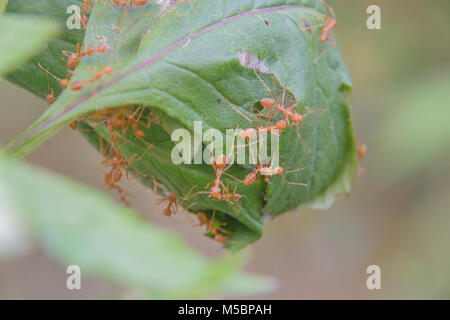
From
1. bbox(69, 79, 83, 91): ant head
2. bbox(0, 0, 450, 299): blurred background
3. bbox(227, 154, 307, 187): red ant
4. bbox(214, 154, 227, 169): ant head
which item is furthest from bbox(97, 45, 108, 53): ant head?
bbox(0, 0, 450, 299): blurred background

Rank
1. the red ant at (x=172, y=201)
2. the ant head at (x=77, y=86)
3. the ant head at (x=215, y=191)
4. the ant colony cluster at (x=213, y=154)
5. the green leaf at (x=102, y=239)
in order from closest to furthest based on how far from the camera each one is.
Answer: the green leaf at (x=102, y=239), the ant head at (x=77, y=86), the ant colony cluster at (x=213, y=154), the ant head at (x=215, y=191), the red ant at (x=172, y=201)

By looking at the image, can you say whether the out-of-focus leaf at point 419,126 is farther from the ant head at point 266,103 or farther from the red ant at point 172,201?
the ant head at point 266,103

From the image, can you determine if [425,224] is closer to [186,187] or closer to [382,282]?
[382,282]

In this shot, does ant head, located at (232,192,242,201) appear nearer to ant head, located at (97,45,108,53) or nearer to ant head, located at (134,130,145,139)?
ant head, located at (134,130,145,139)

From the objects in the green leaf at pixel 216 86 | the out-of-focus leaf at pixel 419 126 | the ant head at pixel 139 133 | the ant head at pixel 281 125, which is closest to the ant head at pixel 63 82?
the green leaf at pixel 216 86

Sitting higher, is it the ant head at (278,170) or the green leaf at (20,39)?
the ant head at (278,170)
